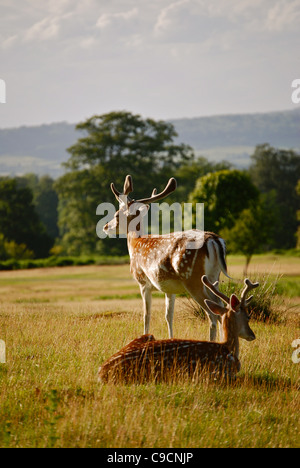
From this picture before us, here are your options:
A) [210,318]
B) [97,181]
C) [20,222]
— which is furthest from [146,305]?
[20,222]

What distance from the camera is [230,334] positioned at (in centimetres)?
635

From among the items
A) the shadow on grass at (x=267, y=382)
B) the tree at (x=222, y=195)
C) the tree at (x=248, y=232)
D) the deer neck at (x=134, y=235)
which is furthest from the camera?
the tree at (x=248, y=232)

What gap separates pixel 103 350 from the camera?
7.47m

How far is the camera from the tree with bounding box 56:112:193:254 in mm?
52188

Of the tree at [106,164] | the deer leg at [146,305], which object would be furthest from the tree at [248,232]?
the deer leg at [146,305]

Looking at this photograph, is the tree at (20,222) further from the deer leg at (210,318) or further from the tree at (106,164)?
the deer leg at (210,318)

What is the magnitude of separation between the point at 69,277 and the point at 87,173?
58.9 feet

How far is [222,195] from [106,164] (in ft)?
82.9

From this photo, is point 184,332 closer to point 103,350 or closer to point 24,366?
point 103,350

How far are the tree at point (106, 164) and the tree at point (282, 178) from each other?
43.8ft

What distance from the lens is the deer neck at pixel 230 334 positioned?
249 inches

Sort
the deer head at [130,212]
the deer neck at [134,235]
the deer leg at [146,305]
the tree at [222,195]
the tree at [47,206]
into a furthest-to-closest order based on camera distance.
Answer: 1. the tree at [47,206]
2. the tree at [222,195]
3. the deer head at [130,212]
4. the deer neck at [134,235]
5. the deer leg at [146,305]
